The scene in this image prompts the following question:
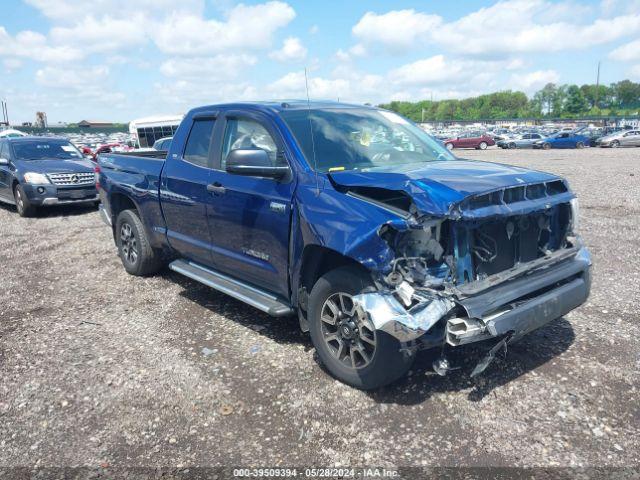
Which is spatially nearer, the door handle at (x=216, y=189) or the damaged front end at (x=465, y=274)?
the damaged front end at (x=465, y=274)

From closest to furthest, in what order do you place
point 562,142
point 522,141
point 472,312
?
1. point 472,312
2. point 562,142
3. point 522,141

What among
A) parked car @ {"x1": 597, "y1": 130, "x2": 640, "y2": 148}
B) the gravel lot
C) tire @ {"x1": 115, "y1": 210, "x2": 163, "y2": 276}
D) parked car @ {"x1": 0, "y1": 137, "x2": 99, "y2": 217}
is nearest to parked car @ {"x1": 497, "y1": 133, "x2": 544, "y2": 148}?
parked car @ {"x1": 597, "y1": 130, "x2": 640, "y2": 148}

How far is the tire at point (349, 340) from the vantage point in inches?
135

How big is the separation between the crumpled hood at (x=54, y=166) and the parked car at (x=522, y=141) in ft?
119

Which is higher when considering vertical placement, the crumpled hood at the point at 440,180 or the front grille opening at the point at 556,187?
the crumpled hood at the point at 440,180

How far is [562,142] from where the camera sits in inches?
1587

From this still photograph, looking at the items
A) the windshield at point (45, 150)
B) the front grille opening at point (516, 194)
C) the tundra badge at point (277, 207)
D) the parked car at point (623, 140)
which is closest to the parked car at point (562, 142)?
the parked car at point (623, 140)

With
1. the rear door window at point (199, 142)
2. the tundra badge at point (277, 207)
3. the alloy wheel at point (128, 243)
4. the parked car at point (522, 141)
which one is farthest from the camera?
the parked car at point (522, 141)

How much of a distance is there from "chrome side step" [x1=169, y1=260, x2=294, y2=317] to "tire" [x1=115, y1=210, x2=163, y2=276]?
35.3 inches

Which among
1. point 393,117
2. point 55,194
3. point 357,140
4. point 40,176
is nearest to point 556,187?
point 357,140

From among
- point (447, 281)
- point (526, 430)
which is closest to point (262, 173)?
point (447, 281)

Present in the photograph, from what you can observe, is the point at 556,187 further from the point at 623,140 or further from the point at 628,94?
the point at 628,94

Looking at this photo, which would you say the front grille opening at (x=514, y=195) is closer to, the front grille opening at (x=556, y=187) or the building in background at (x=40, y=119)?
the front grille opening at (x=556, y=187)

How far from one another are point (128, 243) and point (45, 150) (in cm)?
726
